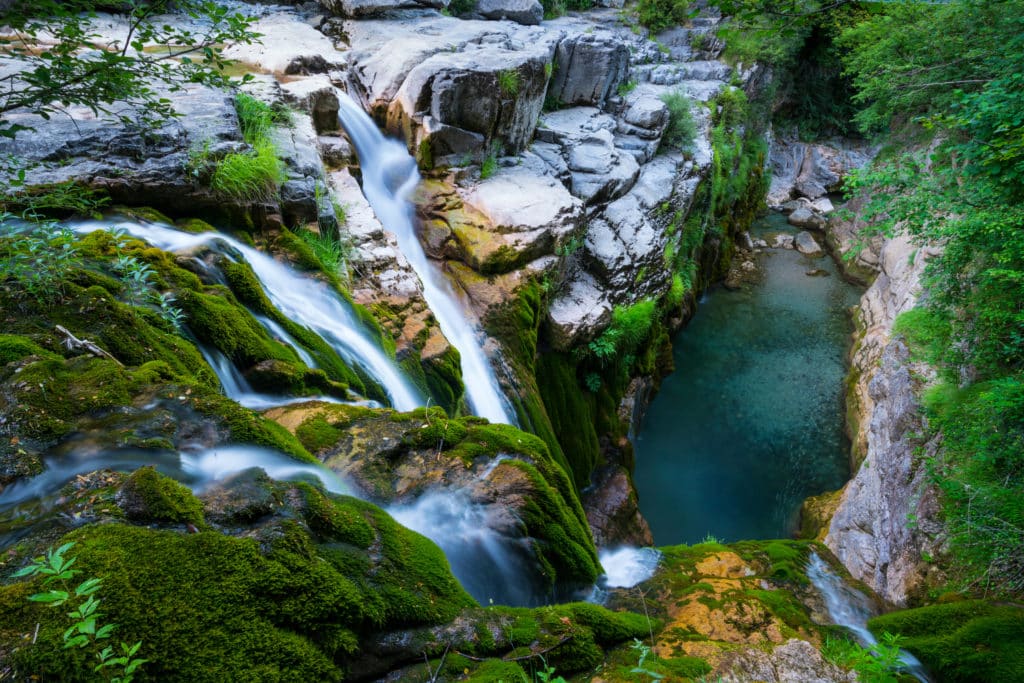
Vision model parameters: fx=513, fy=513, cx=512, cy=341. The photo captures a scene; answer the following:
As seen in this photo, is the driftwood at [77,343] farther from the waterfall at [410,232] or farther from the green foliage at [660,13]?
the green foliage at [660,13]

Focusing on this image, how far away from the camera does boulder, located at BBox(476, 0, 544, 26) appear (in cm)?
1302

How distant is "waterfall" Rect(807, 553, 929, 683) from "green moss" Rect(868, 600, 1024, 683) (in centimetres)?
58

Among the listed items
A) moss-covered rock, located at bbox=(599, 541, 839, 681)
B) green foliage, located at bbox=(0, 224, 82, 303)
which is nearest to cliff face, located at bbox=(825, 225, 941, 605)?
moss-covered rock, located at bbox=(599, 541, 839, 681)

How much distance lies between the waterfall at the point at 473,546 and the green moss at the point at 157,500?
1.33 meters

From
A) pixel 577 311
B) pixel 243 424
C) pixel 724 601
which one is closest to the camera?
pixel 243 424

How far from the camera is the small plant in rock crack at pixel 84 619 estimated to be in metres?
1.37

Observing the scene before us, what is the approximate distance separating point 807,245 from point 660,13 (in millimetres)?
9183

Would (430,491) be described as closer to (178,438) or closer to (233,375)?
(178,438)

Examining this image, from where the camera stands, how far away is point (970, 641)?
12.6 feet

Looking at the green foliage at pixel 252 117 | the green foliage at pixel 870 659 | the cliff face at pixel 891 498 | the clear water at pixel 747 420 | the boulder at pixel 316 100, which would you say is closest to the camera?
the green foliage at pixel 870 659

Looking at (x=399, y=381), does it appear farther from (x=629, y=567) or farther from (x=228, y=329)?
(x=629, y=567)

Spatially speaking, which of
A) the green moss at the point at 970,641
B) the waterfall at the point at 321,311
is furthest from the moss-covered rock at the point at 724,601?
the waterfall at the point at 321,311

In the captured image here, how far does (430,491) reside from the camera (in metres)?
3.45

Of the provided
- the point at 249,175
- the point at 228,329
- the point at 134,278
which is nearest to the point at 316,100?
the point at 249,175
